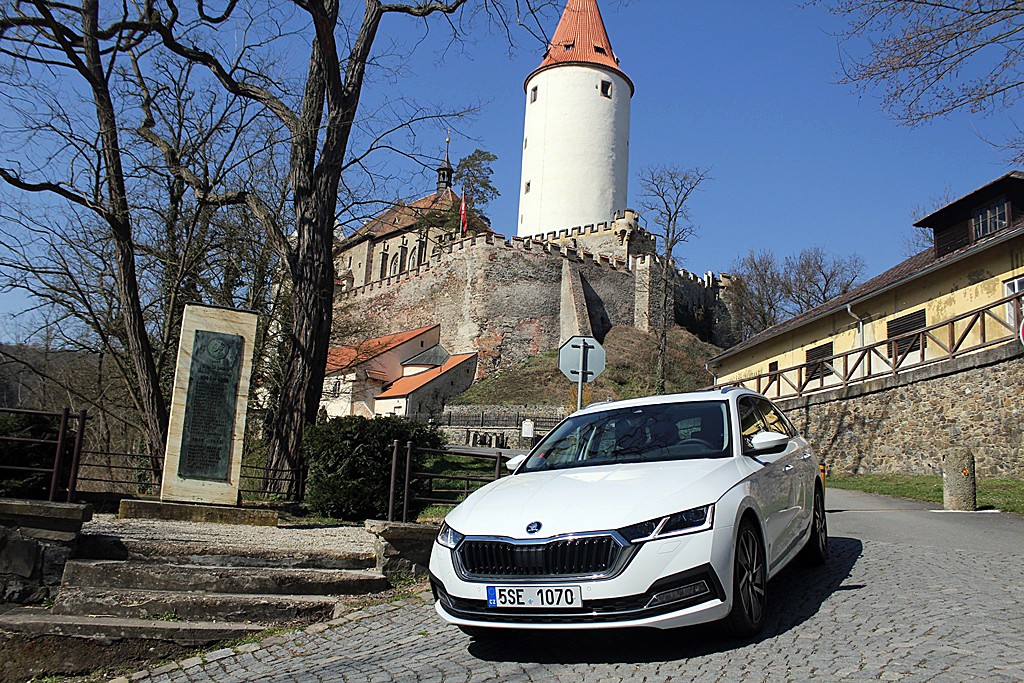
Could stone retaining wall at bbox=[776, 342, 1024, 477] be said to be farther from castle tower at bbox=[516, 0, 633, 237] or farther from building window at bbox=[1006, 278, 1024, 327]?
castle tower at bbox=[516, 0, 633, 237]

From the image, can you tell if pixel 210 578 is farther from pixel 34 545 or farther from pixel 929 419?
pixel 929 419

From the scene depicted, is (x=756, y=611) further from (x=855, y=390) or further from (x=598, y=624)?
(x=855, y=390)

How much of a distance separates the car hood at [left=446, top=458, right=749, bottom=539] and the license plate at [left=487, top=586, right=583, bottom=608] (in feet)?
1.00

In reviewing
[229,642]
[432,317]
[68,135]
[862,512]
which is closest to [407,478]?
[229,642]

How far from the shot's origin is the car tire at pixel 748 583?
16.2ft

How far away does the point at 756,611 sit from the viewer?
17.1 feet

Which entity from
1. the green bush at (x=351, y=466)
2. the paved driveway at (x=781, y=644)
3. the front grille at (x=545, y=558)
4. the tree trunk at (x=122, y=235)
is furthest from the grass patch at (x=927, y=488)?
the tree trunk at (x=122, y=235)

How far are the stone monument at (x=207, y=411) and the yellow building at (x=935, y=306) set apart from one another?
14.6 meters

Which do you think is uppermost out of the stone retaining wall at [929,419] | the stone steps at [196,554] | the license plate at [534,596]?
the stone retaining wall at [929,419]

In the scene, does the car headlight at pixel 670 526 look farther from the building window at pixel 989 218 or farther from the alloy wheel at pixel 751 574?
the building window at pixel 989 218

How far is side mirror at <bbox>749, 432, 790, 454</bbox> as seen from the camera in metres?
5.71

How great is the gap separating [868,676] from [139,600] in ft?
18.1

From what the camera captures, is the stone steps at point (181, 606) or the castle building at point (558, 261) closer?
the stone steps at point (181, 606)

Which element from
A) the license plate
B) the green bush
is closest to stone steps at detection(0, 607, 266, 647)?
the license plate
